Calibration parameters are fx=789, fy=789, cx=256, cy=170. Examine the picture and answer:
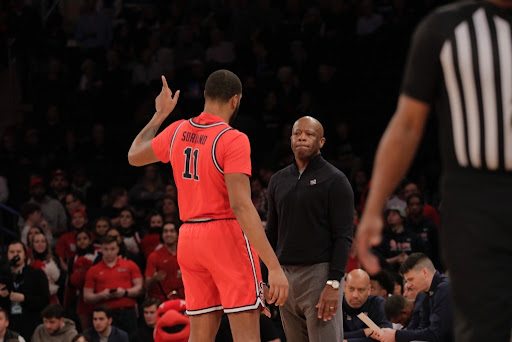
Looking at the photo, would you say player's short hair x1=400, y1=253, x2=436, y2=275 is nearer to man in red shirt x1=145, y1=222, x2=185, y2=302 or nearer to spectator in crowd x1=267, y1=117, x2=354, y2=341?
spectator in crowd x1=267, y1=117, x2=354, y2=341

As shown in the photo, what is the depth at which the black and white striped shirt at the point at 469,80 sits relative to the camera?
239 cm

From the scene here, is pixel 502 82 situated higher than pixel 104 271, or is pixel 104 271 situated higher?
pixel 502 82

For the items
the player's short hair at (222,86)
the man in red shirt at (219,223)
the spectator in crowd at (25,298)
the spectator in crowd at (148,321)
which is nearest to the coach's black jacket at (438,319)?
the man in red shirt at (219,223)

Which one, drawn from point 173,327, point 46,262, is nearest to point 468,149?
point 173,327

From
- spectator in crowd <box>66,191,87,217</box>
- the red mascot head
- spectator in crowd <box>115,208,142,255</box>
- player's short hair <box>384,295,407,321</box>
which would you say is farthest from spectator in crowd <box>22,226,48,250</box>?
player's short hair <box>384,295,407,321</box>

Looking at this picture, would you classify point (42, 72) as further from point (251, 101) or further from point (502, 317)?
point (502, 317)

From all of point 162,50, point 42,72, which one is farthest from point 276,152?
point 42,72

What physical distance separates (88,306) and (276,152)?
3.90m

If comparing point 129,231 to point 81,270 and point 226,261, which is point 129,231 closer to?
point 81,270

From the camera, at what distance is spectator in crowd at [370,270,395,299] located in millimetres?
8789

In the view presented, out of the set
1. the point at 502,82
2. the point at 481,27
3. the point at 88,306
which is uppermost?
the point at 481,27

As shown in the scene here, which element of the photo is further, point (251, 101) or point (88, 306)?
point (251, 101)

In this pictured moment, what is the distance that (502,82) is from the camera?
7.82ft

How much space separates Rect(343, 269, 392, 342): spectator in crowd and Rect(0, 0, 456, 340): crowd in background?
3882 millimetres
